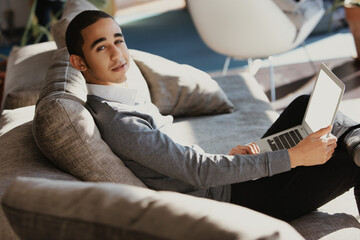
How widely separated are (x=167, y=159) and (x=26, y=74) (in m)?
1.56

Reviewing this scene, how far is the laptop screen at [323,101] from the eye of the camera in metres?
1.80

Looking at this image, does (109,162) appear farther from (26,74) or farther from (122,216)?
(26,74)

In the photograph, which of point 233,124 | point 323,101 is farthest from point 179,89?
point 323,101

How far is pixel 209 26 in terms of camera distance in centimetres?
396

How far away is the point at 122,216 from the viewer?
0.87 metres

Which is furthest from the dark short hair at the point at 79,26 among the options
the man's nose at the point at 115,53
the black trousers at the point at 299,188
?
the black trousers at the point at 299,188

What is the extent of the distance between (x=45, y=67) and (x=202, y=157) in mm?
1585

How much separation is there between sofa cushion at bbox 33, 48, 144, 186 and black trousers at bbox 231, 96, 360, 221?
0.37 m

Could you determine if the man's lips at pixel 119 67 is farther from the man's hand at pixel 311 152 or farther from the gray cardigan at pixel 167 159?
the man's hand at pixel 311 152

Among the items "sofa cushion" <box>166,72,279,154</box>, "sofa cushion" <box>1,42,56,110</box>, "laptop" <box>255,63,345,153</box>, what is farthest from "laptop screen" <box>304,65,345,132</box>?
"sofa cushion" <box>1,42,56,110</box>

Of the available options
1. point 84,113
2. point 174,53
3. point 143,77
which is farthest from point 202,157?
point 174,53

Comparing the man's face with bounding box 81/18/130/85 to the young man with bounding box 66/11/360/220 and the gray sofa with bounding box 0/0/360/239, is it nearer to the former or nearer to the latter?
the young man with bounding box 66/11/360/220

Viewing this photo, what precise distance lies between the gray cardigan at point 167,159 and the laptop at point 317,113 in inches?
11.5

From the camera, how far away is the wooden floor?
12.7 ft
